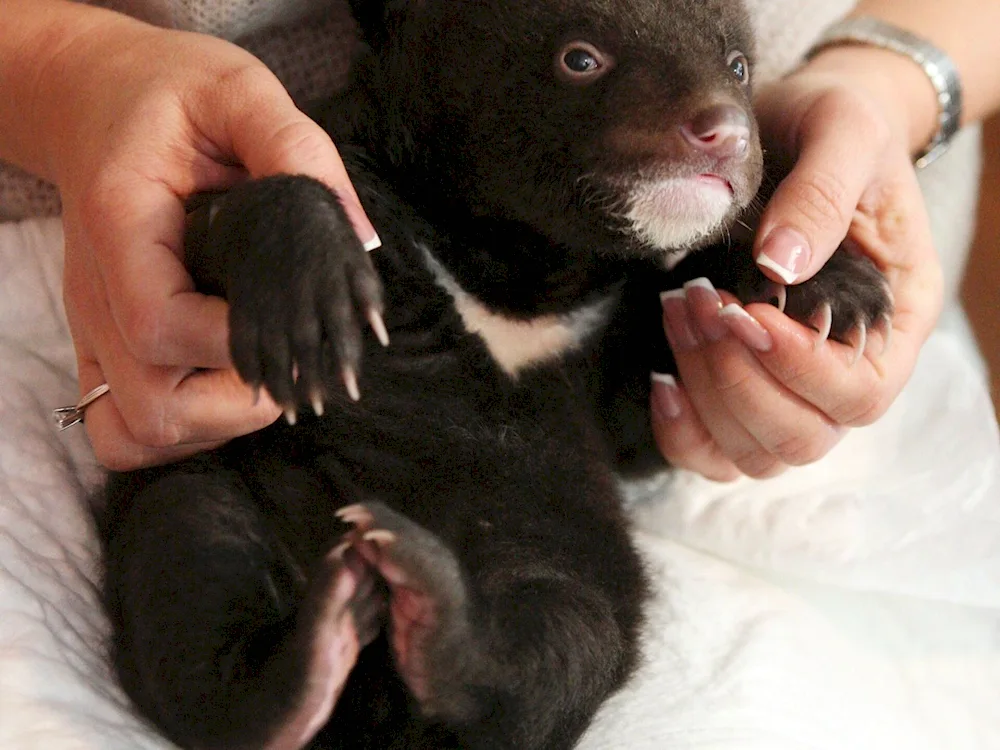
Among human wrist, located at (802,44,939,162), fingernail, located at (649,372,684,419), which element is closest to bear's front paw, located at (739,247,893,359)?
fingernail, located at (649,372,684,419)

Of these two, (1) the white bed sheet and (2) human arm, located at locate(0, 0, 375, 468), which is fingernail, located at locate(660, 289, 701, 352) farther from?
(2) human arm, located at locate(0, 0, 375, 468)

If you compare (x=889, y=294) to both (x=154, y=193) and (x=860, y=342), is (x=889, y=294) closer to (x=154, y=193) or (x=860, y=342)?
(x=860, y=342)

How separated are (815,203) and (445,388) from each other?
1.82 feet

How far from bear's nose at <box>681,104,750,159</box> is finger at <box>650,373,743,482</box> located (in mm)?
498

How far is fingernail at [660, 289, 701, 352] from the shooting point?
1.41 meters

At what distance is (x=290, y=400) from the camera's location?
91 centimetres

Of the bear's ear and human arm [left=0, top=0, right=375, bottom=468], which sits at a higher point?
the bear's ear

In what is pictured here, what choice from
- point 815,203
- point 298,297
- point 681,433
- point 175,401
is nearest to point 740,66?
point 815,203

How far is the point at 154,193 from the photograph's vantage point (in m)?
1.08

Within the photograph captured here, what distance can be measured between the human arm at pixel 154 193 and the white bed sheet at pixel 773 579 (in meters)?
0.18

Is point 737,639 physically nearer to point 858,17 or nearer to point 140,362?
point 140,362

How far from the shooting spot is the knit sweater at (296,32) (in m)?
1.50

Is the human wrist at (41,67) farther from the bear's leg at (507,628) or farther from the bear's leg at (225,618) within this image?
the bear's leg at (507,628)

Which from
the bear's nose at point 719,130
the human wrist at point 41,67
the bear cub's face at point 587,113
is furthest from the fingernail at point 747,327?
the human wrist at point 41,67
